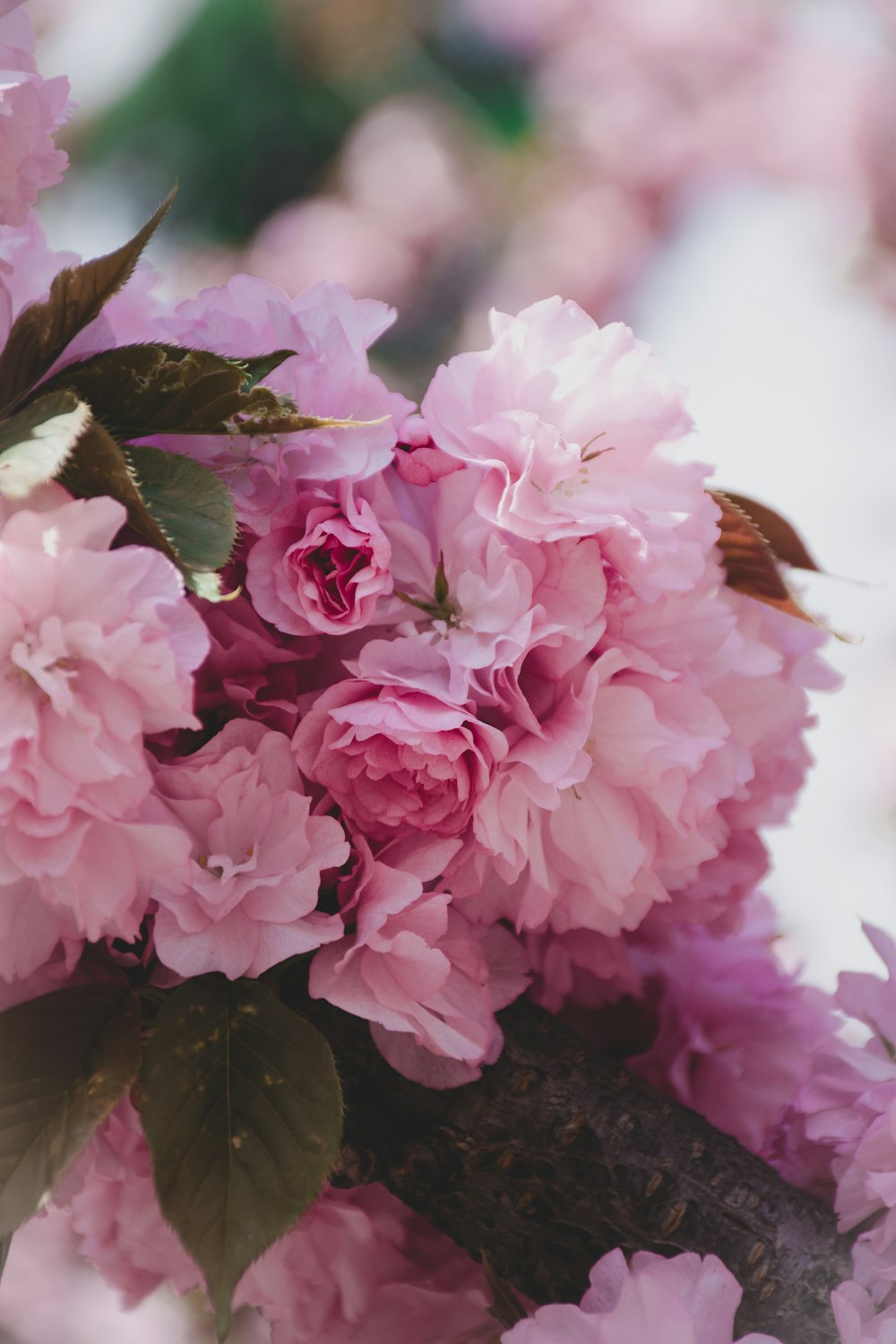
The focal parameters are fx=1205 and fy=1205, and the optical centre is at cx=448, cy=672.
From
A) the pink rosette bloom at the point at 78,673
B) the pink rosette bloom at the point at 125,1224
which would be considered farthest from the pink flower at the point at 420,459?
the pink rosette bloom at the point at 125,1224

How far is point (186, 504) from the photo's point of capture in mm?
297

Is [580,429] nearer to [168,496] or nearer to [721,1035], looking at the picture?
[168,496]

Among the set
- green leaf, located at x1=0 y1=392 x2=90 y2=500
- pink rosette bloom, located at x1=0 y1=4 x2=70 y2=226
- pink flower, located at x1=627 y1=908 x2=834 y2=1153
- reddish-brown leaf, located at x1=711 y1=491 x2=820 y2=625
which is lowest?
pink flower, located at x1=627 y1=908 x2=834 y2=1153

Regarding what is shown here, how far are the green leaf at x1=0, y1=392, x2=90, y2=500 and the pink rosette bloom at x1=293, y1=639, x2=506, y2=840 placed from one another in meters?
0.09

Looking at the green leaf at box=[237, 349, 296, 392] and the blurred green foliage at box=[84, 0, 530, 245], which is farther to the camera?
the blurred green foliage at box=[84, 0, 530, 245]

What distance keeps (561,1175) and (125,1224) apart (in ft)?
0.55

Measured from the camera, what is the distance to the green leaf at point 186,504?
0.29m

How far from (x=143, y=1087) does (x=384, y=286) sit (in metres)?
1.69

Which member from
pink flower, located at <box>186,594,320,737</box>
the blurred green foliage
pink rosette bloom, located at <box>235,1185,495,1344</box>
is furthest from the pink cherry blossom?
the blurred green foliage

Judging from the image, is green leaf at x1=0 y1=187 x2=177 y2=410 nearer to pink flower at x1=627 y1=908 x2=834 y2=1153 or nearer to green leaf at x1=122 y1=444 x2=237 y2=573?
green leaf at x1=122 y1=444 x2=237 y2=573

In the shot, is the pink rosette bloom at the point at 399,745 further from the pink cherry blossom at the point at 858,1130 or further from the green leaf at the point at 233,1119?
the pink cherry blossom at the point at 858,1130

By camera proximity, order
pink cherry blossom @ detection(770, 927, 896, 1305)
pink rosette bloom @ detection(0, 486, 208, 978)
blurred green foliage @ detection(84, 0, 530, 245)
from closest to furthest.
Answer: pink rosette bloom @ detection(0, 486, 208, 978) → pink cherry blossom @ detection(770, 927, 896, 1305) → blurred green foliage @ detection(84, 0, 530, 245)

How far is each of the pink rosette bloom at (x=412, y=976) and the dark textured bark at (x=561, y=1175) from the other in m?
0.02

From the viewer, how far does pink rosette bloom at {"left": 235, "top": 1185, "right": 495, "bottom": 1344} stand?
410 millimetres
